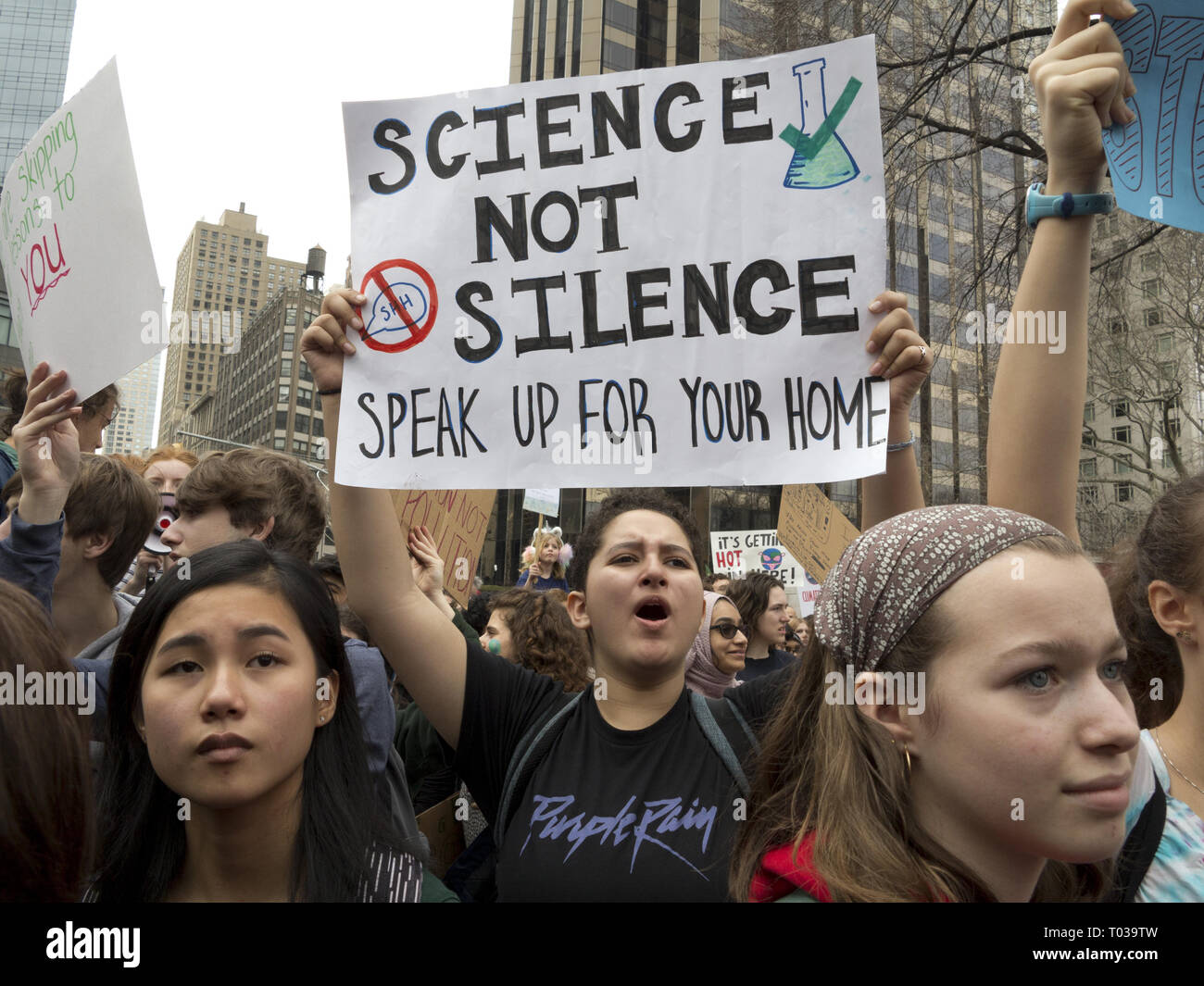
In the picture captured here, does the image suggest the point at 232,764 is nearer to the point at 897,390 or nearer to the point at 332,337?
the point at 332,337

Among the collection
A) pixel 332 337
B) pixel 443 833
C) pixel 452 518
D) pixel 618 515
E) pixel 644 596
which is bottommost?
pixel 443 833

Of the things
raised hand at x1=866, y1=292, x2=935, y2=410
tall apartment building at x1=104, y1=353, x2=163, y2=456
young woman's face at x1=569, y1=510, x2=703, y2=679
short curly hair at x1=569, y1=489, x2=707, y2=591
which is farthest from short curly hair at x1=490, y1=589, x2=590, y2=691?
tall apartment building at x1=104, y1=353, x2=163, y2=456

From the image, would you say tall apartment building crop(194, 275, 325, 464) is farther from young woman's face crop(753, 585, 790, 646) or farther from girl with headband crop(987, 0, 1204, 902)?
girl with headband crop(987, 0, 1204, 902)

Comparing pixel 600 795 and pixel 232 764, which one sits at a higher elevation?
pixel 232 764

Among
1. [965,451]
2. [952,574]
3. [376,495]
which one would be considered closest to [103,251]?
[376,495]

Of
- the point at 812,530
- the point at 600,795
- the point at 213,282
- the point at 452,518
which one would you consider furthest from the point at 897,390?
the point at 213,282

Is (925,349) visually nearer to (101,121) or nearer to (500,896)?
(500,896)

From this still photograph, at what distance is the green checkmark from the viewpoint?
2.18 metres

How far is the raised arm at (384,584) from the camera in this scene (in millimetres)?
2297

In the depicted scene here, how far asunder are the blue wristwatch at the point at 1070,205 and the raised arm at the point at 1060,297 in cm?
2

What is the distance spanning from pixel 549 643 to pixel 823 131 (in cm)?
258

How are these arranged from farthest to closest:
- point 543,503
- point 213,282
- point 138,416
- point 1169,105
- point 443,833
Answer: point 138,416, point 213,282, point 543,503, point 443,833, point 1169,105

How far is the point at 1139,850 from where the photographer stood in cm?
166

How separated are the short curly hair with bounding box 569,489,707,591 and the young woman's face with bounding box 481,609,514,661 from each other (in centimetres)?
158
